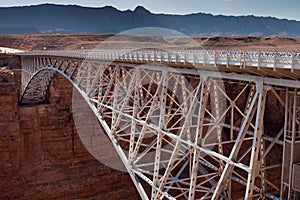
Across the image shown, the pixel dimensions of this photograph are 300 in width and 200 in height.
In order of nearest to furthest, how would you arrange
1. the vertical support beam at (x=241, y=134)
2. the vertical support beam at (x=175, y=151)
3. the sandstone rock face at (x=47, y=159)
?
the vertical support beam at (x=241, y=134)
the vertical support beam at (x=175, y=151)
the sandstone rock face at (x=47, y=159)

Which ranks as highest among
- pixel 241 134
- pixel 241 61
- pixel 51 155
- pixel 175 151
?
pixel 241 61

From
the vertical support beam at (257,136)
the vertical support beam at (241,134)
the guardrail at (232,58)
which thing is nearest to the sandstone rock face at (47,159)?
the guardrail at (232,58)

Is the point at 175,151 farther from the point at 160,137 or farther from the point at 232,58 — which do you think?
the point at 232,58

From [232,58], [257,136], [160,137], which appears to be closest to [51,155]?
[160,137]

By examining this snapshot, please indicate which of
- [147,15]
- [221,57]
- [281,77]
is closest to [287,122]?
[281,77]

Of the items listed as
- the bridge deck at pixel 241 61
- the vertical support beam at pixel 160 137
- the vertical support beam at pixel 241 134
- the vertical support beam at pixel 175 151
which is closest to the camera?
the bridge deck at pixel 241 61

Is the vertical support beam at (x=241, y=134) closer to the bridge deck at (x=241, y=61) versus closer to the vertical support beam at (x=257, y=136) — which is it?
the vertical support beam at (x=257, y=136)

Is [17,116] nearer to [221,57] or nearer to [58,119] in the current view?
[58,119]

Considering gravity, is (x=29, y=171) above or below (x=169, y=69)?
below

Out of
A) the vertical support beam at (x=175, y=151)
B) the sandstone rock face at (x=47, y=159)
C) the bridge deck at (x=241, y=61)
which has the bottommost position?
the sandstone rock face at (x=47, y=159)
